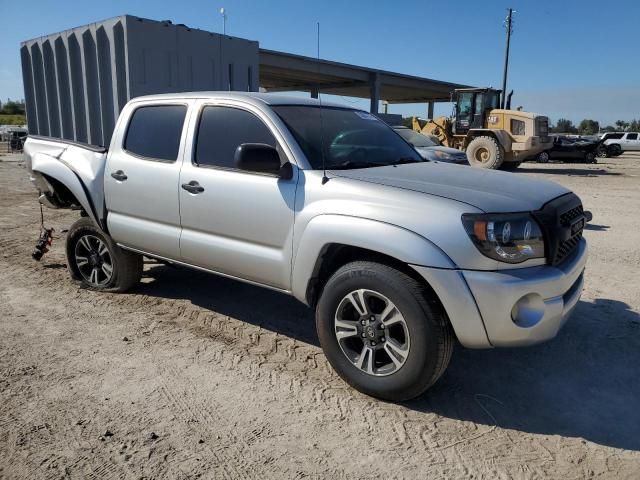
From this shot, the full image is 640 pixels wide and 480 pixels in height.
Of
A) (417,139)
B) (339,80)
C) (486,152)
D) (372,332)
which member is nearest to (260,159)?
(372,332)

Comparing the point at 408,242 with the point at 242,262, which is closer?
the point at 408,242

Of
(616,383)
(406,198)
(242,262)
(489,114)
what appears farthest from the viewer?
(489,114)

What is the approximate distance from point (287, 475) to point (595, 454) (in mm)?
1617

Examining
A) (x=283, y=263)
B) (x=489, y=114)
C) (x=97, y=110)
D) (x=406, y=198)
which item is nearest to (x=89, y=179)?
(x=283, y=263)

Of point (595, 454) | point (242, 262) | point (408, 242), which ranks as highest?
point (408, 242)

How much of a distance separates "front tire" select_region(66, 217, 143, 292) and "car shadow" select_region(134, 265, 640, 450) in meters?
0.69

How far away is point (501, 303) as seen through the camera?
2711 millimetres

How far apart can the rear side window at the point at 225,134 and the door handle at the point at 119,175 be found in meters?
0.88

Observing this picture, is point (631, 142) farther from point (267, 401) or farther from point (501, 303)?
point (267, 401)

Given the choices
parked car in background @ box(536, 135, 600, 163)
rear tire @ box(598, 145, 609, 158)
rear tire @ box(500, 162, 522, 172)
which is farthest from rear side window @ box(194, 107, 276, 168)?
rear tire @ box(598, 145, 609, 158)

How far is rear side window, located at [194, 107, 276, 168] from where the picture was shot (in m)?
3.72

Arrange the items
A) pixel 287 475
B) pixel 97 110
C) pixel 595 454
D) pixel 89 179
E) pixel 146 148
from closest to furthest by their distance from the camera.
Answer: pixel 287 475, pixel 595 454, pixel 146 148, pixel 89 179, pixel 97 110

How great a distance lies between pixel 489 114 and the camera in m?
19.3

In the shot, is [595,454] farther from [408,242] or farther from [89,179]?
[89,179]
